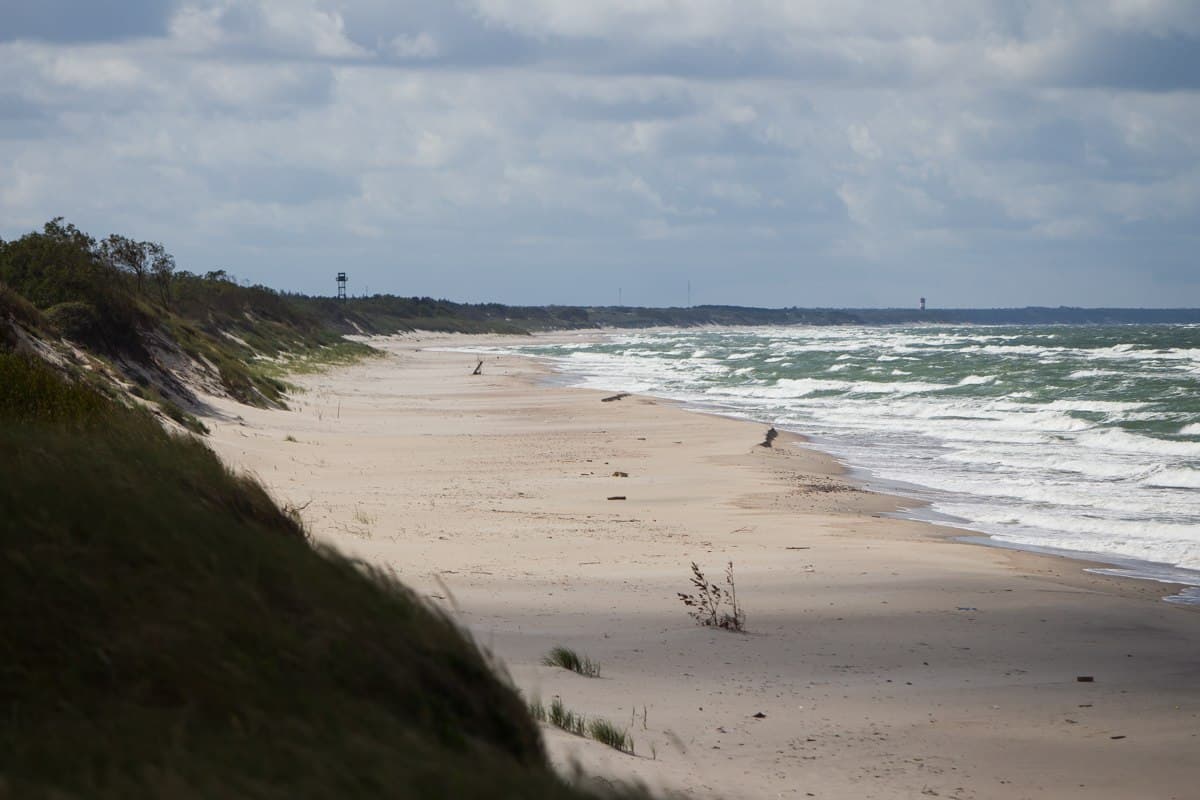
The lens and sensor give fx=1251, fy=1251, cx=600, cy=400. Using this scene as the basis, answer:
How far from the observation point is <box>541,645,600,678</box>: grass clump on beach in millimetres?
7906

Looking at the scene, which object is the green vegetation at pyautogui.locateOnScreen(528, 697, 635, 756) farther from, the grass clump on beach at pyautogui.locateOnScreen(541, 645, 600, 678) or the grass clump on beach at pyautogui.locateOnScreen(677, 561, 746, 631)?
the grass clump on beach at pyautogui.locateOnScreen(677, 561, 746, 631)

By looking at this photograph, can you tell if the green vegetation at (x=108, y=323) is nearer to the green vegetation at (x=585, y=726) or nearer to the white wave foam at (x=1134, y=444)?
the green vegetation at (x=585, y=726)

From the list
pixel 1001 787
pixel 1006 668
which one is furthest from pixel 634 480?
pixel 1001 787

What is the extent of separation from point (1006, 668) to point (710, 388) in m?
41.8

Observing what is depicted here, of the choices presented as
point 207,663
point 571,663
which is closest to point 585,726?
point 571,663

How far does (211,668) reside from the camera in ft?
11.9

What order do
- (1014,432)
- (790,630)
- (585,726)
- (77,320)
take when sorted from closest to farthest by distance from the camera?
(585,726)
(790,630)
(77,320)
(1014,432)

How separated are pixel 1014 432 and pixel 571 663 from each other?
2448 centimetres

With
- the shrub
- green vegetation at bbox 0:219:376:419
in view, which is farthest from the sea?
the shrub

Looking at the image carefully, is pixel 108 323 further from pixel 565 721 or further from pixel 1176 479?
pixel 565 721

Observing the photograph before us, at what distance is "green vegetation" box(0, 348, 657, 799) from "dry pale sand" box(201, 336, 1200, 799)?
1.13 metres

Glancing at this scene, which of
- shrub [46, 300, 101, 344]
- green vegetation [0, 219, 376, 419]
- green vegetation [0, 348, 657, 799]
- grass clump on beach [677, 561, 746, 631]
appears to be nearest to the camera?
green vegetation [0, 348, 657, 799]

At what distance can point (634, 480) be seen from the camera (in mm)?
19844

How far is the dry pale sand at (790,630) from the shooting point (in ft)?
21.4
